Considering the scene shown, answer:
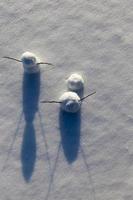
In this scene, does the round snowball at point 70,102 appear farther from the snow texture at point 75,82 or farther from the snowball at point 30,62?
the snowball at point 30,62

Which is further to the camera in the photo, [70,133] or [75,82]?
[75,82]

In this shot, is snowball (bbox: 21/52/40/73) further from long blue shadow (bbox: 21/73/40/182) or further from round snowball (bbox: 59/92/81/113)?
round snowball (bbox: 59/92/81/113)

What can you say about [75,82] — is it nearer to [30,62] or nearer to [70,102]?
[70,102]

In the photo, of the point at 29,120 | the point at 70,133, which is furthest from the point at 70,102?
the point at 29,120

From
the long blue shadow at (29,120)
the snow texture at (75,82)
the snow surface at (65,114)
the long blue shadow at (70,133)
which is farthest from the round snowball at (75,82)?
the long blue shadow at (29,120)

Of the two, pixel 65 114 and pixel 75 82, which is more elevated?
pixel 75 82

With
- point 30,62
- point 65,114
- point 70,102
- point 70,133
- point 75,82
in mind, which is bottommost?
point 70,133
